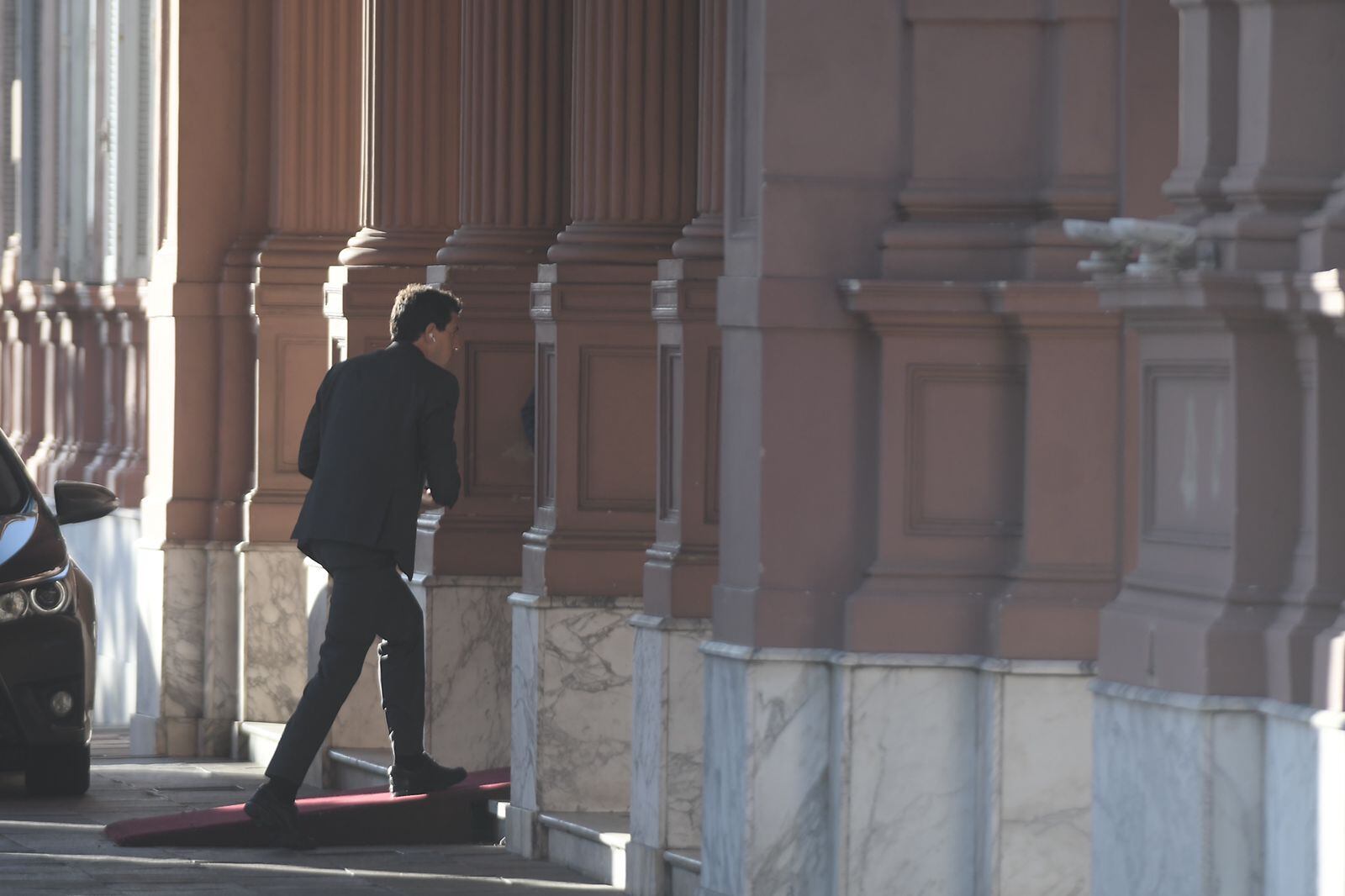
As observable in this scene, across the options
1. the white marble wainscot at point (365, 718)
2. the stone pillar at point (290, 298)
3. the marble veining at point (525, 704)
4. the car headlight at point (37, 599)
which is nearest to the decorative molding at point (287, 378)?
the stone pillar at point (290, 298)

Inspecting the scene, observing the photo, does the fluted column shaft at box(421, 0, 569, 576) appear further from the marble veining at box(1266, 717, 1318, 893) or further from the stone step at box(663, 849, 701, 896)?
the marble veining at box(1266, 717, 1318, 893)

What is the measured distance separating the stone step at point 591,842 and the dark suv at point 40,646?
243 centimetres

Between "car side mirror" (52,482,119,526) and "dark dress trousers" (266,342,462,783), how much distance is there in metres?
2.12

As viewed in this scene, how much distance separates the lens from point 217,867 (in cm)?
1096

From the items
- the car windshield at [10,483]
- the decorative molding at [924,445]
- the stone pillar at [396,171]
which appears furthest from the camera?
the stone pillar at [396,171]

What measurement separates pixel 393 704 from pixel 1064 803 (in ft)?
11.0

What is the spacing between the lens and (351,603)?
37.7ft

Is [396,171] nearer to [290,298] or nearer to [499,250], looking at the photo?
[499,250]

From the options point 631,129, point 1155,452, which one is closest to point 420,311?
point 631,129

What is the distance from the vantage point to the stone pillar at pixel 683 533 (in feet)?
34.0

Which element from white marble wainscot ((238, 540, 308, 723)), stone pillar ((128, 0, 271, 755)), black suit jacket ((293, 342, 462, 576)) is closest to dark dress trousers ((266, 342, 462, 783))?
black suit jacket ((293, 342, 462, 576))

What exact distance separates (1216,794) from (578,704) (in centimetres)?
441

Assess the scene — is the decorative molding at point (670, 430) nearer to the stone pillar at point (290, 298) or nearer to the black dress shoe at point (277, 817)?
the black dress shoe at point (277, 817)

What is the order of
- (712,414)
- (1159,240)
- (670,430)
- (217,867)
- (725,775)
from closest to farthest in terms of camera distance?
(1159,240), (725,775), (712,414), (670,430), (217,867)
